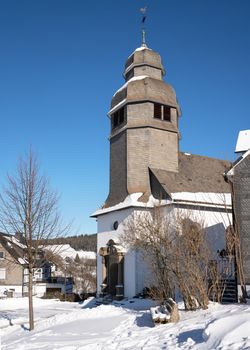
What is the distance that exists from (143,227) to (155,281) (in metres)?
2.81

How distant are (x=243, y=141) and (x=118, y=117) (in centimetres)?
910

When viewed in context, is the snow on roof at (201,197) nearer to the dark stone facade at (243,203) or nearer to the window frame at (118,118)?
the dark stone facade at (243,203)

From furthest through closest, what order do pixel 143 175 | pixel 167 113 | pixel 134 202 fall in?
1. pixel 167 113
2. pixel 143 175
3. pixel 134 202

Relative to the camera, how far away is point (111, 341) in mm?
11961

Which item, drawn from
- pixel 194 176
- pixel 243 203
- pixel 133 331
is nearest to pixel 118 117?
pixel 194 176

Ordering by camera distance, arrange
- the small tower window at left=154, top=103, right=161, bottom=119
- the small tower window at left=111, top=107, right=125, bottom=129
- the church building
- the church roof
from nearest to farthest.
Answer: the church building → the church roof → the small tower window at left=154, top=103, right=161, bottom=119 → the small tower window at left=111, top=107, right=125, bottom=129

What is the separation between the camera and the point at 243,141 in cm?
2488

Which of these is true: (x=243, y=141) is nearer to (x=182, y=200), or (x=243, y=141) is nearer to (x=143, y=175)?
(x=182, y=200)

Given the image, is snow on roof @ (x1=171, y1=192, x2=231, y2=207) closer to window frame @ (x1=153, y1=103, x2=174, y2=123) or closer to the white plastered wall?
the white plastered wall

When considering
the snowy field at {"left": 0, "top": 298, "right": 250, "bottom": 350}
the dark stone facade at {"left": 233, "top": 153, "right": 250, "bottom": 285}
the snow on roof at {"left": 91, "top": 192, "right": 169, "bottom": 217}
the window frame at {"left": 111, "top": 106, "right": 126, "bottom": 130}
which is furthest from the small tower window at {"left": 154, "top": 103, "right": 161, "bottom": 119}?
the snowy field at {"left": 0, "top": 298, "right": 250, "bottom": 350}

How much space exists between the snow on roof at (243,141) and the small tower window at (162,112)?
17.9ft

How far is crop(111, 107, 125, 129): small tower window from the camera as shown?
96.7 feet

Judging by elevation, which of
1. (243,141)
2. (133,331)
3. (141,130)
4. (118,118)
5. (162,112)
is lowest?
(133,331)

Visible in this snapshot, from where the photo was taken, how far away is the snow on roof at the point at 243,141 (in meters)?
24.1
